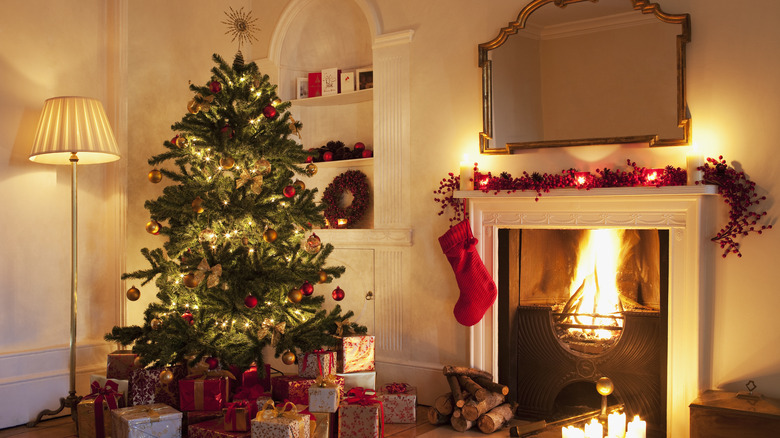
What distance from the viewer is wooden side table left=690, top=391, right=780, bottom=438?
9.82 ft

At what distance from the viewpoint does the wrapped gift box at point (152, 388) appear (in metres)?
3.75

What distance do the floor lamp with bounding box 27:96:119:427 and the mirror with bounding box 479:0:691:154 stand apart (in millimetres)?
2383

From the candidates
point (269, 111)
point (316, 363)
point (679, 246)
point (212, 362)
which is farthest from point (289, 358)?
point (679, 246)

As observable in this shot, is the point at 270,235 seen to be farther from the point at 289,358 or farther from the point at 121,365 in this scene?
the point at 121,365

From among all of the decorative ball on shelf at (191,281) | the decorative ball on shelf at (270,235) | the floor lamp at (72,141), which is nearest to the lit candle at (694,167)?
the decorative ball on shelf at (270,235)

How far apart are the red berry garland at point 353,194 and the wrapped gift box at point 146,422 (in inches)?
77.8

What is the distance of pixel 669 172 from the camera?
349cm

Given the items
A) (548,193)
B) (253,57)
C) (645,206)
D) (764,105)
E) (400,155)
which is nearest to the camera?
(764,105)

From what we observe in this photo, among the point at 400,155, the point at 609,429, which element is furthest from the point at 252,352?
the point at 609,429

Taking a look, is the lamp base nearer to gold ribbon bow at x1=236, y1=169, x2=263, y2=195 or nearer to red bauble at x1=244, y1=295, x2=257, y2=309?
red bauble at x1=244, y1=295, x2=257, y2=309

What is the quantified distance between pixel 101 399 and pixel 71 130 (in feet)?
5.23

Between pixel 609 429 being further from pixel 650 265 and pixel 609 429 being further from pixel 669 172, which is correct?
pixel 669 172

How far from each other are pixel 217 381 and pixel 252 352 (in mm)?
244

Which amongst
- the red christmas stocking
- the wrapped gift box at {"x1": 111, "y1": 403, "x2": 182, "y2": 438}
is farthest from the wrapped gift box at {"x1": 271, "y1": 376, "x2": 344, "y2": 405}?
the red christmas stocking
